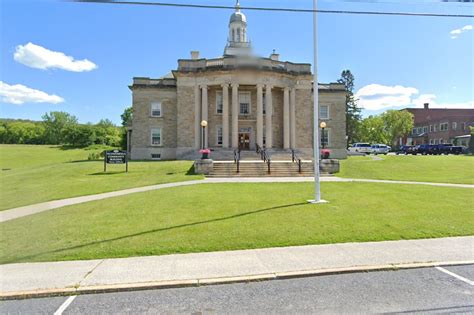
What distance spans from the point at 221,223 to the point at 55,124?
399 feet

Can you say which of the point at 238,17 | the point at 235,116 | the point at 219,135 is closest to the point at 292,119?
the point at 235,116

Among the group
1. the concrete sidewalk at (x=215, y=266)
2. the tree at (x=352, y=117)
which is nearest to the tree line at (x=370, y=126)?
the tree at (x=352, y=117)

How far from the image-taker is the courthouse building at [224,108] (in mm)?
31031

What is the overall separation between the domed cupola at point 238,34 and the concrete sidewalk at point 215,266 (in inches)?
1587

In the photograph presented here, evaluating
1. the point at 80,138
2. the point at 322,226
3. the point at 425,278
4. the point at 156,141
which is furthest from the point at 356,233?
the point at 80,138

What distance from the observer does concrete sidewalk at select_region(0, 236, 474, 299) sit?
4.67m

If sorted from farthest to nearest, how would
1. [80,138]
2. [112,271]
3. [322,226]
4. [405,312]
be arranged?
[80,138], [322,226], [112,271], [405,312]

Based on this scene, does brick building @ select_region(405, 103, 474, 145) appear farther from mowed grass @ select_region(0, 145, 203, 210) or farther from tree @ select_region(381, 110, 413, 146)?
mowed grass @ select_region(0, 145, 203, 210)

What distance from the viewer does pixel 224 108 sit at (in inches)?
1219

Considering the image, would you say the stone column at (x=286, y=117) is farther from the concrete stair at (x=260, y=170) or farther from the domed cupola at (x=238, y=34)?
the domed cupola at (x=238, y=34)

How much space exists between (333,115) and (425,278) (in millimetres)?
34820

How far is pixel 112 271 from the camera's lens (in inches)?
203

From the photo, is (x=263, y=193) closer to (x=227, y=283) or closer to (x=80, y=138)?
(x=227, y=283)

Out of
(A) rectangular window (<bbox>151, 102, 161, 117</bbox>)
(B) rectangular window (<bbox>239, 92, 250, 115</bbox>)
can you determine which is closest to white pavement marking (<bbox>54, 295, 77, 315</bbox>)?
(B) rectangular window (<bbox>239, 92, 250, 115</bbox>)
